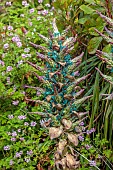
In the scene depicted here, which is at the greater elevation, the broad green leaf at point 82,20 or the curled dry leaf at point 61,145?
the broad green leaf at point 82,20

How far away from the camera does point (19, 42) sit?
4727mm

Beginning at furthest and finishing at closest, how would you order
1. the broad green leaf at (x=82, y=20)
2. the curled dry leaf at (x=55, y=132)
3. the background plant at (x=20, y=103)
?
the broad green leaf at (x=82, y=20) < the background plant at (x=20, y=103) < the curled dry leaf at (x=55, y=132)

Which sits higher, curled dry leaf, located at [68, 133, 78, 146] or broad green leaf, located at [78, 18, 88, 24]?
broad green leaf, located at [78, 18, 88, 24]

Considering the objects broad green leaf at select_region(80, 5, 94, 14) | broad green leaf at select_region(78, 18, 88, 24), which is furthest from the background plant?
broad green leaf at select_region(80, 5, 94, 14)

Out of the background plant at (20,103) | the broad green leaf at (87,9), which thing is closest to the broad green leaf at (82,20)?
the broad green leaf at (87,9)

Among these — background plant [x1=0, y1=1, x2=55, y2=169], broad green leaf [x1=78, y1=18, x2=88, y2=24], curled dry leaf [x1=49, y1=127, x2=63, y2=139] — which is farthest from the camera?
broad green leaf [x1=78, y1=18, x2=88, y2=24]

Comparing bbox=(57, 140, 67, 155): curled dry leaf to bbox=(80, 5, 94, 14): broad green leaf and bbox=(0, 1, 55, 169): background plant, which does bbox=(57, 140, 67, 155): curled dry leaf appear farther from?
bbox=(80, 5, 94, 14): broad green leaf

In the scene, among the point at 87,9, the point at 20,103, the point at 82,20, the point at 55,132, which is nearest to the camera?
the point at 55,132

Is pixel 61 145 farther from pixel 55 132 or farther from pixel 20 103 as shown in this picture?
pixel 20 103

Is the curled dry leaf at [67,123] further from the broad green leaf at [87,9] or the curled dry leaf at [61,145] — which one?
the broad green leaf at [87,9]

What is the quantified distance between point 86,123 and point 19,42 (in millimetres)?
1076

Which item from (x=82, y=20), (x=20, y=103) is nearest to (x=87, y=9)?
(x=82, y=20)

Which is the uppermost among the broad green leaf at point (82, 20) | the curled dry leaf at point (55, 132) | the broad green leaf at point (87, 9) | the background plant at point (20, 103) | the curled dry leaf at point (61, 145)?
the broad green leaf at point (87, 9)

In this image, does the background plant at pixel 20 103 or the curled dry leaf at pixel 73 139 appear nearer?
the curled dry leaf at pixel 73 139
